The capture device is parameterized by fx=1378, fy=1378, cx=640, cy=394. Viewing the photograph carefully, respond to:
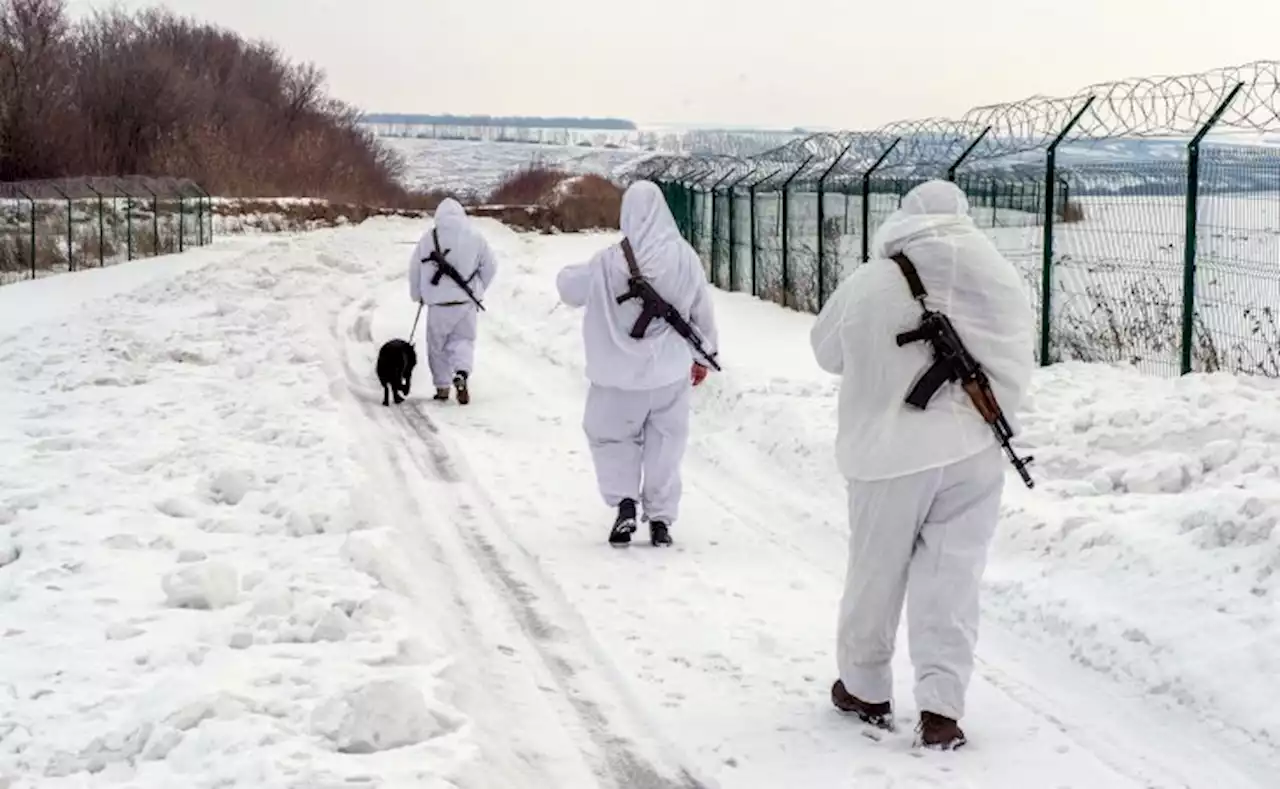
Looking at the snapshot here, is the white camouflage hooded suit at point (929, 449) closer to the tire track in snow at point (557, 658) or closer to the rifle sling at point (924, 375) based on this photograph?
the rifle sling at point (924, 375)

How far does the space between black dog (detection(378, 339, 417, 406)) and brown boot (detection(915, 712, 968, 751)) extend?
26.7 ft

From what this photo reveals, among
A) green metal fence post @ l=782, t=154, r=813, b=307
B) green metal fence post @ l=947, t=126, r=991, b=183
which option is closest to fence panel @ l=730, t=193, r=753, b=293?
green metal fence post @ l=782, t=154, r=813, b=307

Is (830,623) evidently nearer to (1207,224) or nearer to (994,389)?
(994,389)

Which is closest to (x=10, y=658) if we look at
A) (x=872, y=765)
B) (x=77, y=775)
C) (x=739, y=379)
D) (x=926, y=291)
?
(x=77, y=775)

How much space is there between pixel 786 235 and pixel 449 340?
306 inches

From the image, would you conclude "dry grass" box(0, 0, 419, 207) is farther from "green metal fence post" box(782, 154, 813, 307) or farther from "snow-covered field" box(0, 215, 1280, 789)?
"snow-covered field" box(0, 215, 1280, 789)

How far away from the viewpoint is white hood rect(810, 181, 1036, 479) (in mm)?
4699

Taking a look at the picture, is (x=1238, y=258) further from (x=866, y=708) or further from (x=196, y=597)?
(x=196, y=597)

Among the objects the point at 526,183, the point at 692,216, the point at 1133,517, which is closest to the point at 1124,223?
the point at 1133,517

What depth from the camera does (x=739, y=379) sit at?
12.4 m

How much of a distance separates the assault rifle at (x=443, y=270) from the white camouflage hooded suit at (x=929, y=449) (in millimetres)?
7937

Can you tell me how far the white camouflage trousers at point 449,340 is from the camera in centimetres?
1244

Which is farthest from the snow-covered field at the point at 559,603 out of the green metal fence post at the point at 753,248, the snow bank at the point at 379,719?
the green metal fence post at the point at 753,248

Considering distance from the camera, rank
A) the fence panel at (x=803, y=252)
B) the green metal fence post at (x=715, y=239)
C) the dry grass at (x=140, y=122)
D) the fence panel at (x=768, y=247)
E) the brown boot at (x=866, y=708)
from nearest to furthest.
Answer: the brown boot at (x=866, y=708) → the fence panel at (x=803, y=252) → the fence panel at (x=768, y=247) → the green metal fence post at (x=715, y=239) → the dry grass at (x=140, y=122)
